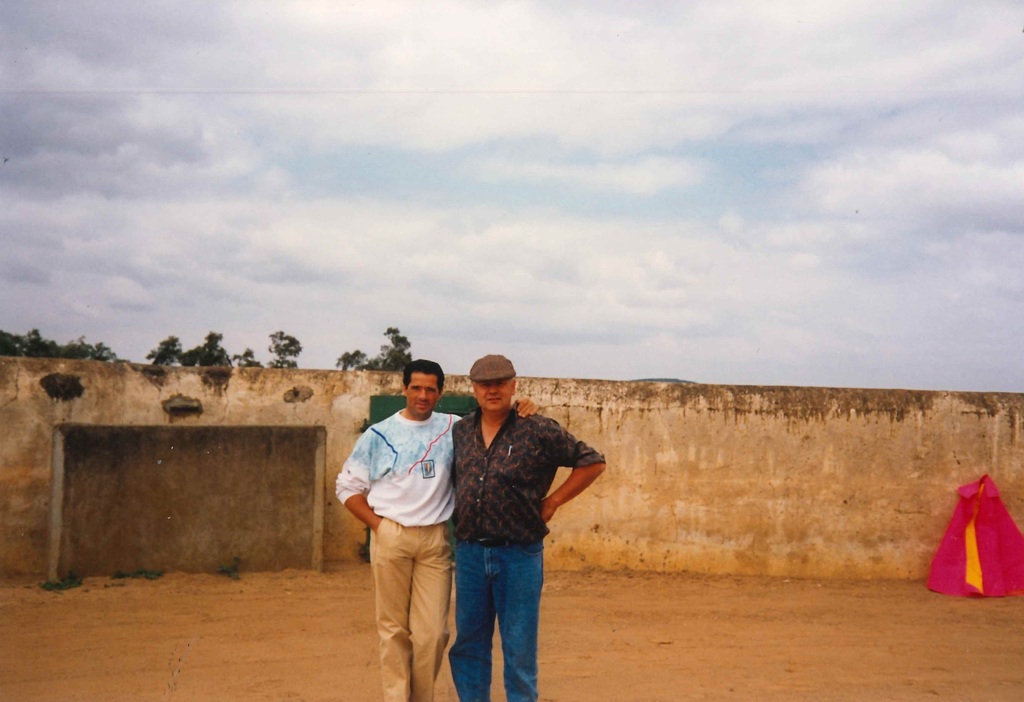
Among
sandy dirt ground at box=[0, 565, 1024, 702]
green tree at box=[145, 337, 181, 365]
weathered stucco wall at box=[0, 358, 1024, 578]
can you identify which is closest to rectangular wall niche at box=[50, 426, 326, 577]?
sandy dirt ground at box=[0, 565, 1024, 702]

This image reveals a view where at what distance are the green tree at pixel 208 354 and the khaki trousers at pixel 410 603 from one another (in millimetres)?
8001

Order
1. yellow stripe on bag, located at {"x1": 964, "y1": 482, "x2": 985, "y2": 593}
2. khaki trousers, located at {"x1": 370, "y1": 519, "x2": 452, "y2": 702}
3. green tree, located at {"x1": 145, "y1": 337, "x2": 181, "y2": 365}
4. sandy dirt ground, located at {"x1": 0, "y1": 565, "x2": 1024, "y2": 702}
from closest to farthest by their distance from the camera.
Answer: khaki trousers, located at {"x1": 370, "y1": 519, "x2": 452, "y2": 702} → sandy dirt ground, located at {"x1": 0, "y1": 565, "x2": 1024, "y2": 702} → yellow stripe on bag, located at {"x1": 964, "y1": 482, "x2": 985, "y2": 593} → green tree, located at {"x1": 145, "y1": 337, "x2": 181, "y2": 365}

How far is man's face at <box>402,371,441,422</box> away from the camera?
4.22 metres

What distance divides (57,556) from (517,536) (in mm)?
4931

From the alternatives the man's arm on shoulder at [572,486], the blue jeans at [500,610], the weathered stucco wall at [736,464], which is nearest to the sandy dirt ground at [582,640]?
the weathered stucco wall at [736,464]

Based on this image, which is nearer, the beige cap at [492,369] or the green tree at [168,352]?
the beige cap at [492,369]

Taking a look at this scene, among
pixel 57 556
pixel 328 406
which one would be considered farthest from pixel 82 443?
pixel 328 406

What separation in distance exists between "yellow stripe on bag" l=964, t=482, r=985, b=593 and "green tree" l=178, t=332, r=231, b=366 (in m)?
8.21

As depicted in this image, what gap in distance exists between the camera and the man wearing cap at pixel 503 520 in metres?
4.02

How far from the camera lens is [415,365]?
4.25 m

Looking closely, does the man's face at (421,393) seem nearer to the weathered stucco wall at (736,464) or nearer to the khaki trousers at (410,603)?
the khaki trousers at (410,603)

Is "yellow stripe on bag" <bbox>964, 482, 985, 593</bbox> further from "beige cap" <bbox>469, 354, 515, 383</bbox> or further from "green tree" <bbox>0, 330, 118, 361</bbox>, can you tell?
"green tree" <bbox>0, 330, 118, 361</bbox>

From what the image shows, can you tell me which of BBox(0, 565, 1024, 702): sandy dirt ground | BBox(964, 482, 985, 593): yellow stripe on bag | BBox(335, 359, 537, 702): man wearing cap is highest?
BBox(335, 359, 537, 702): man wearing cap

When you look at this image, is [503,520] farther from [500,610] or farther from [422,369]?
[422,369]
